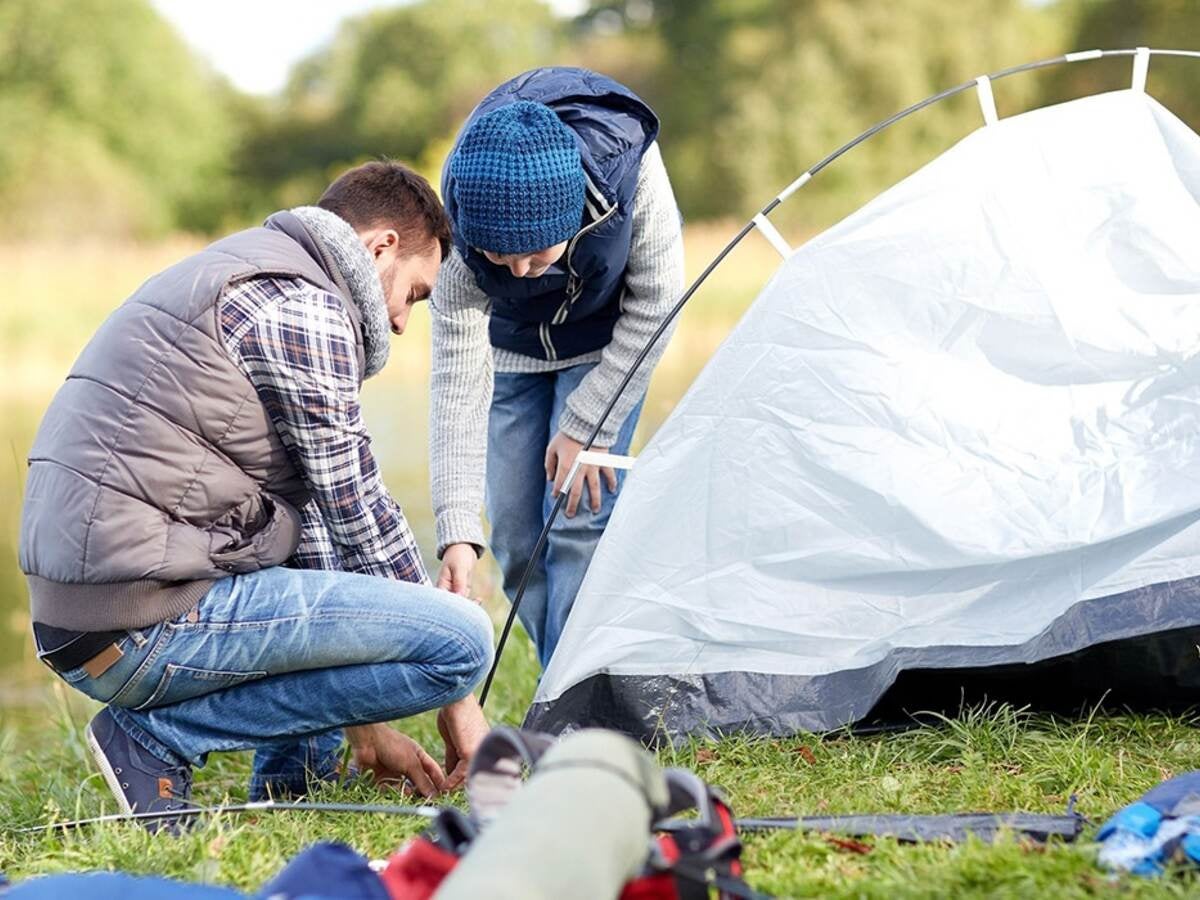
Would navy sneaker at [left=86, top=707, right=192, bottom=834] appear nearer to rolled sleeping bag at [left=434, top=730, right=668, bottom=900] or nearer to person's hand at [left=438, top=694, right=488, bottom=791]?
person's hand at [left=438, top=694, right=488, bottom=791]

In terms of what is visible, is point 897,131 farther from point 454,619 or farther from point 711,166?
point 454,619

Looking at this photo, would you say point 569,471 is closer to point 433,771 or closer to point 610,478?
point 610,478

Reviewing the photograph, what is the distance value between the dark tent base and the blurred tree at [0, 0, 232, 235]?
72.6 feet

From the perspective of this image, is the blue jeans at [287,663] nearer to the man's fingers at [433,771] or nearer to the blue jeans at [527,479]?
the man's fingers at [433,771]

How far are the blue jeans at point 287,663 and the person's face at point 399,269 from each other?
1.58ft

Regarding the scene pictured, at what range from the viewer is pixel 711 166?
25375 mm

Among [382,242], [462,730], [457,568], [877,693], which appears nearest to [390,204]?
[382,242]

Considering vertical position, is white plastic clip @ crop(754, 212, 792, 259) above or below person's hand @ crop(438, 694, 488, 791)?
above

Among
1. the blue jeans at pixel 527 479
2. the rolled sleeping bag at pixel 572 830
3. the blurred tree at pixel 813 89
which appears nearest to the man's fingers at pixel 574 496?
the blue jeans at pixel 527 479

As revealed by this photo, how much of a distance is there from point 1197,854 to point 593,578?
3.80 feet

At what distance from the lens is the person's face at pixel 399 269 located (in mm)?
2547

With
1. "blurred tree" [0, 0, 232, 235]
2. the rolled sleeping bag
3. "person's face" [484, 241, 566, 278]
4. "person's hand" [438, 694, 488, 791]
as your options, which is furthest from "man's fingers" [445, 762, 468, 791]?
"blurred tree" [0, 0, 232, 235]

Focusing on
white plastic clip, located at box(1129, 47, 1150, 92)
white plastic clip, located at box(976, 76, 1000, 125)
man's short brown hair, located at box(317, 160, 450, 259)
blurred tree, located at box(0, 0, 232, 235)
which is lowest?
blurred tree, located at box(0, 0, 232, 235)

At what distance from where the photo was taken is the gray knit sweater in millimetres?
2822
